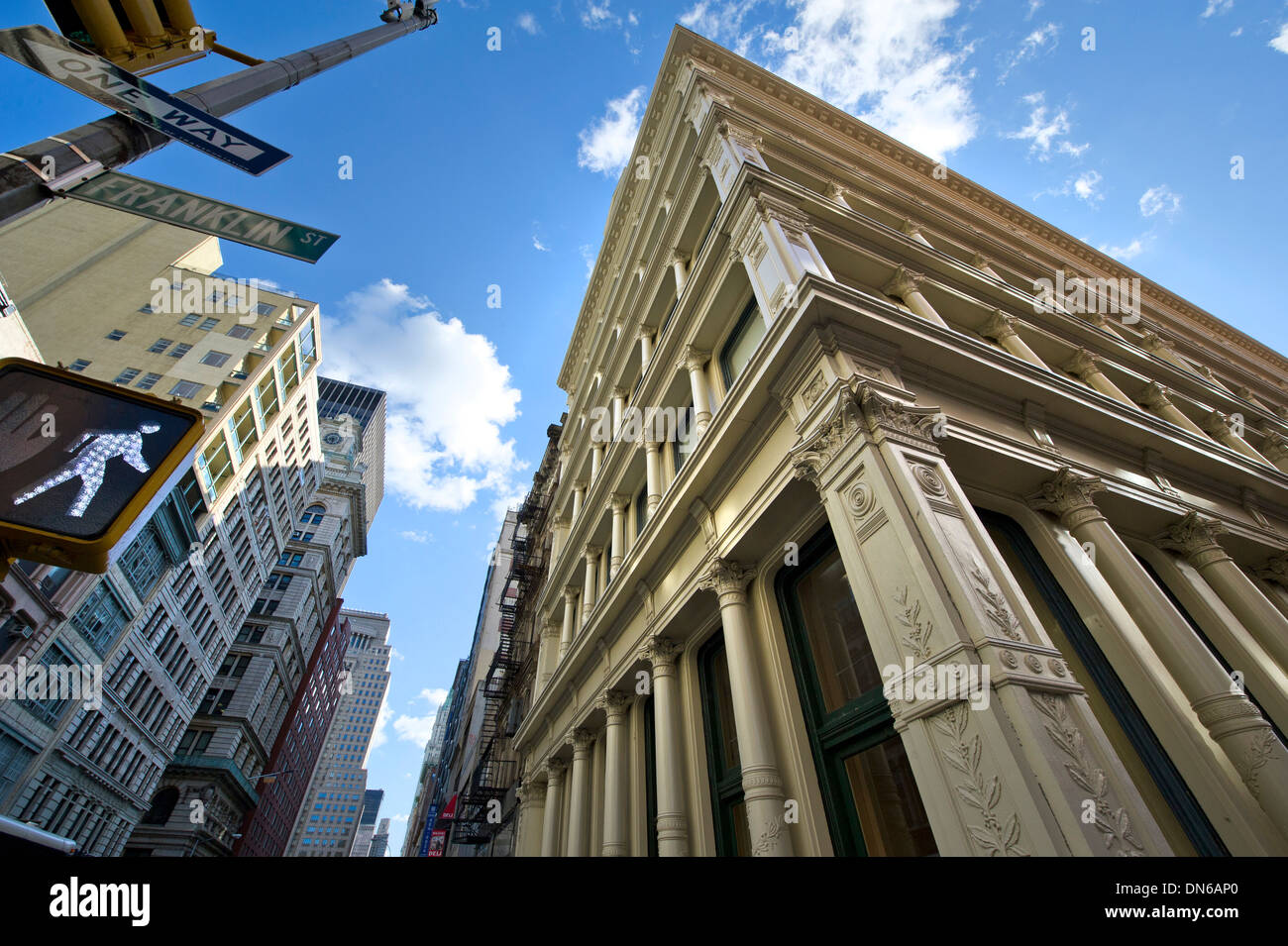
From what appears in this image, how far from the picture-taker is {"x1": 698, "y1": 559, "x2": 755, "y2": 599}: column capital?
9812mm

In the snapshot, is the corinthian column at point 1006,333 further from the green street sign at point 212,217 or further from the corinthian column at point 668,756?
the green street sign at point 212,217

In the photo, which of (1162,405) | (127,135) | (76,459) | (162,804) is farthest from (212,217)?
(162,804)

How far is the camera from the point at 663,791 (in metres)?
10.4

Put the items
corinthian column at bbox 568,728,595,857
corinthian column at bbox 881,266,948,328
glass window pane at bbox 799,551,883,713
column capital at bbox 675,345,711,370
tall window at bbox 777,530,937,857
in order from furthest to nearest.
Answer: corinthian column at bbox 568,728,595,857 < column capital at bbox 675,345,711,370 < corinthian column at bbox 881,266,948,328 < glass window pane at bbox 799,551,883,713 < tall window at bbox 777,530,937,857

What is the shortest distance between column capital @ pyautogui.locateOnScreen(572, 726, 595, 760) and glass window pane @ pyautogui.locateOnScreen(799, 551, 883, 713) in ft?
26.9

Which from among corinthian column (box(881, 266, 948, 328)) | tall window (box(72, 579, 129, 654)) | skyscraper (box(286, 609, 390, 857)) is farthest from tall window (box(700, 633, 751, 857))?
skyscraper (box(286, 609, 390, 857))

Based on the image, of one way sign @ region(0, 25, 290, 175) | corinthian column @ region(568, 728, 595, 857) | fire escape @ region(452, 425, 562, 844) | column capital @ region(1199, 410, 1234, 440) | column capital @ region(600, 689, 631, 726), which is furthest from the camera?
fire escape @ region(452, 425, 562, 844)

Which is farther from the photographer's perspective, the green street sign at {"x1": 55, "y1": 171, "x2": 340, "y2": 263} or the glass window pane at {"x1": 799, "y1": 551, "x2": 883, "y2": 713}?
the glass window pane at {"x1": 799, "y1": 551, "x2": 883, "y2": 713}

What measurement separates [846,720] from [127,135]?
9592mm

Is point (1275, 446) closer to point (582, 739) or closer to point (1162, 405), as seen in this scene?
point (1162, 405)

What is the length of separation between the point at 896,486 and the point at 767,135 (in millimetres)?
11446

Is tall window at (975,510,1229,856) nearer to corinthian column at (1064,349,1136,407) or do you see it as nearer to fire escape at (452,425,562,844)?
corinthian column at (1064,349,1136,407)

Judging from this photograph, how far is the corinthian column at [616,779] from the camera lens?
11906mm

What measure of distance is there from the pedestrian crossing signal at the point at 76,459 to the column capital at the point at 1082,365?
52.7 feet
